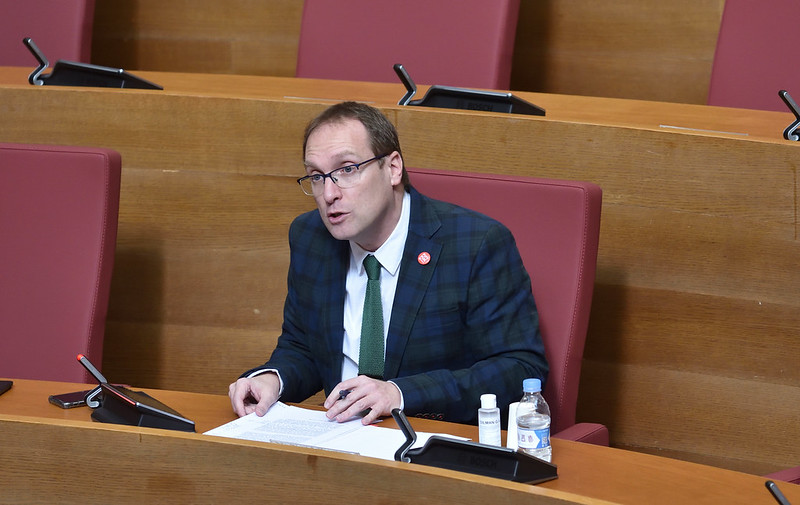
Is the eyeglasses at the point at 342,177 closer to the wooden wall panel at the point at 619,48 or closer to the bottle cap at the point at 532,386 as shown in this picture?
the bottle cap at the point at 532,386

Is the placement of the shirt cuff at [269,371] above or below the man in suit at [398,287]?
below

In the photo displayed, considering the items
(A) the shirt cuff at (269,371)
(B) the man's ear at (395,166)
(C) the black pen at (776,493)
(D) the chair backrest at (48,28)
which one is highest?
(D) the chair backrest at (48,28)

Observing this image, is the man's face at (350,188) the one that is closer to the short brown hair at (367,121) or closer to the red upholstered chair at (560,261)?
the short brown hair at (367,121)

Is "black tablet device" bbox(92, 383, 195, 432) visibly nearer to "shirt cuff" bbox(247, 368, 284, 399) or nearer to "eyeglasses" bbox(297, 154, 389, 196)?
"shirt cuff" bbox(247, 368, 284, 399)

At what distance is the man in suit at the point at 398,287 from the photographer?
1246mm

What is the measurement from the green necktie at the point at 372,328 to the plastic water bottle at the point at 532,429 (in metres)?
0.32

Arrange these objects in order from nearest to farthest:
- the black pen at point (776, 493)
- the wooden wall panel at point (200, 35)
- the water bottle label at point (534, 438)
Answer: the black pen at point (776, 493), the water bottle label at point (534, 438), the wooden wall panel at point (200, 35)

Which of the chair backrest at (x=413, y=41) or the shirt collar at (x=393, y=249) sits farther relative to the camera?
the chair backrest at (x=413, y=41)

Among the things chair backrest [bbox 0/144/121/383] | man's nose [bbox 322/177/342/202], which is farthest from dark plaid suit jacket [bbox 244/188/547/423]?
chair backrest [bbox 0/144/121/383]

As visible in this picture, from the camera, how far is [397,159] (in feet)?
4.33

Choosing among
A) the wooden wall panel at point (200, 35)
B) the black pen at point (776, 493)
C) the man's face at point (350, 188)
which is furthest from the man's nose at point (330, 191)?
the wooden wall panel at point (200, 35)

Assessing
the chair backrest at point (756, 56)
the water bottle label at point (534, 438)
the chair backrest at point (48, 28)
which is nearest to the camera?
the water bottle label at point (534, 438)

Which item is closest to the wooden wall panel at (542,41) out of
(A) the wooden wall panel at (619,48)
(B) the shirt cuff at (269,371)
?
(A) the wooden wall panel at (619,48)

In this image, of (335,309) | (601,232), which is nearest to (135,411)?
(335,309)
